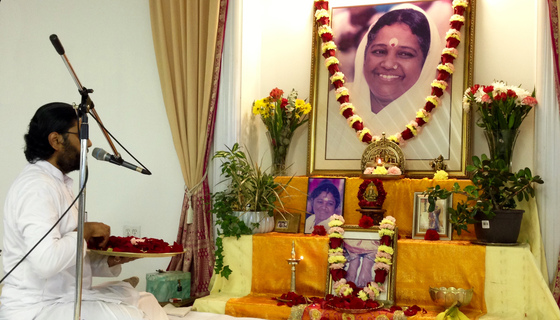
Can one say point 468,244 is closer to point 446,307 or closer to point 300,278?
point 446,307

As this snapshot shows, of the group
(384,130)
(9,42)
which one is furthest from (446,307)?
(9,42)

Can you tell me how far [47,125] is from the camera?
320cm

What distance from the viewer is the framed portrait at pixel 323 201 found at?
5438 mm

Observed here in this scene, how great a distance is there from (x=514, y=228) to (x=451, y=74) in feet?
5.36

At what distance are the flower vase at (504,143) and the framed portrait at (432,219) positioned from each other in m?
0.52

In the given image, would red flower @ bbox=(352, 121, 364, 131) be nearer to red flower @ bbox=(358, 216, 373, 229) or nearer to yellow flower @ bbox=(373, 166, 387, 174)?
yellow flower @ bbox=(373, 166, 387, 174)

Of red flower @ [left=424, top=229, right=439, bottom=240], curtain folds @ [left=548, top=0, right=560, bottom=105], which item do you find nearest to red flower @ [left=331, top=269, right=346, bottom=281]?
red flower @ [left=424, top=229, right=439, bottom=240]

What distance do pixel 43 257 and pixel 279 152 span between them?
3.19m

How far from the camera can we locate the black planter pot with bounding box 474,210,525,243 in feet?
14.8

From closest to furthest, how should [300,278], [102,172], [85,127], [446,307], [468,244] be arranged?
[85,127], [446,307], [468,244], [300,278], [102,172]

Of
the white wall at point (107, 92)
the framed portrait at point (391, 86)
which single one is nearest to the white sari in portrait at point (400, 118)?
the framed portrait at point (391, 86)

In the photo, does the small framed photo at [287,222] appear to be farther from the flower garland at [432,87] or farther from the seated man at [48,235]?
the seated man at [48,235]

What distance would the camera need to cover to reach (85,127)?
8.70 feet

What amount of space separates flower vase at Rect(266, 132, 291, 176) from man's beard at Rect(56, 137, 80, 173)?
2.74 meters
